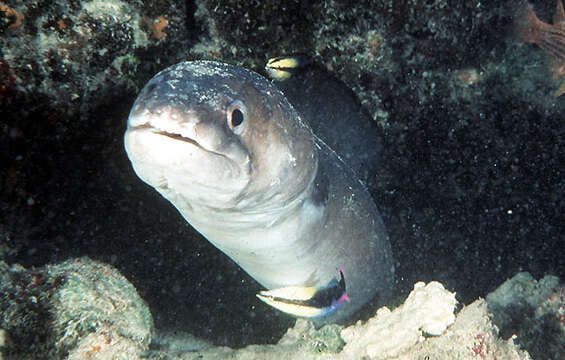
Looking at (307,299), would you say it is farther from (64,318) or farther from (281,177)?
(64,318)

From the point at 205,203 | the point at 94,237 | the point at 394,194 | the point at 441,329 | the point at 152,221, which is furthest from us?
the point at 394,194

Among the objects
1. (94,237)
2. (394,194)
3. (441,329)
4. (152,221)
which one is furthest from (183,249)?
(441,329)

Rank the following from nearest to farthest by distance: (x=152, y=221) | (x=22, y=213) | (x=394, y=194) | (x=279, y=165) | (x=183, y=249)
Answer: (x=279, y=165) < (x=22, y=213) < (x=152, y=221) < (x=183, y=249) < (x=394, y=194)

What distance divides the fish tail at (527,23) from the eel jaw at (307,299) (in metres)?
2.80

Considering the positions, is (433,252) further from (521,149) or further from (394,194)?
(521,149)

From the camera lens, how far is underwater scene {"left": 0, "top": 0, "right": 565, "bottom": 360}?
6.52ft

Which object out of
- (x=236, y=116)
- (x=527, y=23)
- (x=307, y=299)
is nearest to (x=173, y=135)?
(x=236, y=116)

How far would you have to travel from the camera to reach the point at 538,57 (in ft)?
12.7

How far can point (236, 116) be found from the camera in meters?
2.14

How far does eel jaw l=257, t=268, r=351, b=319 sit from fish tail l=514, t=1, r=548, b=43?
9.20ft

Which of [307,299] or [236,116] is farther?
[307,299]

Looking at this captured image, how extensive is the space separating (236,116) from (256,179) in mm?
412

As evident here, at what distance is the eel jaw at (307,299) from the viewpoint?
2664mm

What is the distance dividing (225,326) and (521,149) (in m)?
4.14
